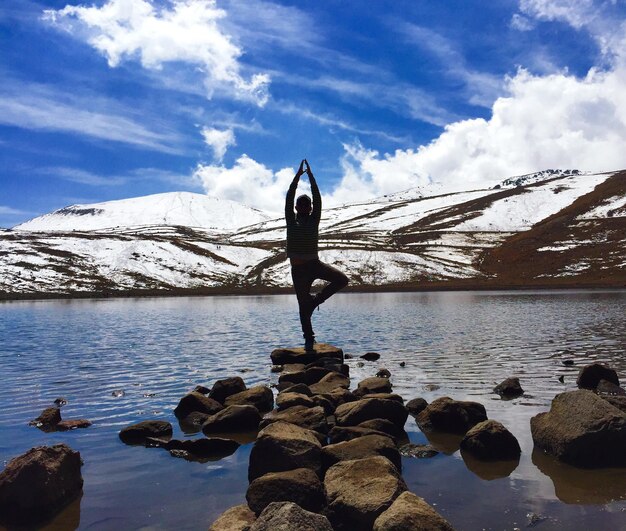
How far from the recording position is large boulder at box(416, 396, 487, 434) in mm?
11648

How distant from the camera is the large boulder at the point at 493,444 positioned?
9.79 m

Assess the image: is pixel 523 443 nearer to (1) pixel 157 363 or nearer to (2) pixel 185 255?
(1) pixel 157 363

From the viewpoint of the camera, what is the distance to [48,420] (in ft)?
40.4

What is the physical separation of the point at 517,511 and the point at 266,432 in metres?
4.17

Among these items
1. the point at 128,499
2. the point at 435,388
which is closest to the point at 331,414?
the point at 435,388

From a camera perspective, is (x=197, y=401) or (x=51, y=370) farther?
(x=51, y=370)

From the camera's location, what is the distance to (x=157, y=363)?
879 inches

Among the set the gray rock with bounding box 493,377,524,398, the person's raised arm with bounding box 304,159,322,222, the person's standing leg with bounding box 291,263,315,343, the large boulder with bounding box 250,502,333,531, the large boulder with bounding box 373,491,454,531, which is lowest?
the gray rock with bounding box 493,377,524,398

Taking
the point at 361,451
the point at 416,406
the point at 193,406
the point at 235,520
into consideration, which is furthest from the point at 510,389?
the point at 235,520

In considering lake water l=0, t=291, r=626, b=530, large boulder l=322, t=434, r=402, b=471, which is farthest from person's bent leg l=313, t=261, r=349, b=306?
large boulder l=322, t=434, r=402, b=471

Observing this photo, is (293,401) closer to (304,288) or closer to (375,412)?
(375,412)

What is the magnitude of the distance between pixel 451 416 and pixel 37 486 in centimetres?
818

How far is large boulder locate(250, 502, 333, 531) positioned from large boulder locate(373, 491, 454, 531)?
776 millimetres

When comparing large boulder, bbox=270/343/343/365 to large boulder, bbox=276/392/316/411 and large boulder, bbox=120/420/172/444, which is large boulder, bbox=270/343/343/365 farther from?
large boulder, bbox=120/420/172/444
